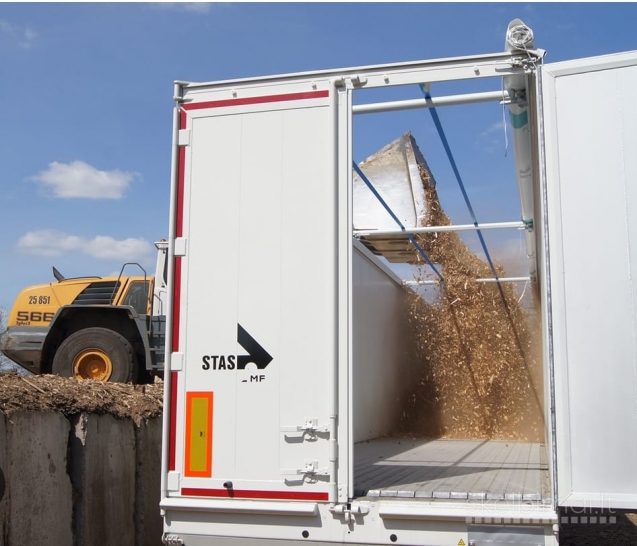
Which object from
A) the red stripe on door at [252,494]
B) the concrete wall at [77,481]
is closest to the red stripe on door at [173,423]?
the red stripe on door at [252,494]

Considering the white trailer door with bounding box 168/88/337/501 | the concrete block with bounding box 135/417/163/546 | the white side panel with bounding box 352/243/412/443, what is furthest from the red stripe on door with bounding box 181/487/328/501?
the white side panel with bounding box 352/243/412/443

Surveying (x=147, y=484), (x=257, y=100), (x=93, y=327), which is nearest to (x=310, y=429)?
(x=257, y=100)

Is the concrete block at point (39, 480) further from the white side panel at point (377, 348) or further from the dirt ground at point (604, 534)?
the dirt ground at point (604, 534)

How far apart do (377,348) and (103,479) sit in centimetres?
318

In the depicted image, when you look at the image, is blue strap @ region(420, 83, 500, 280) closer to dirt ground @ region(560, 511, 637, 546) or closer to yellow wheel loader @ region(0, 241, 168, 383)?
dirt ground @ region(560, 511, 637, 546)

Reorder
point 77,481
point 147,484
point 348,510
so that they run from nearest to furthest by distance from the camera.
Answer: point 348,510
point 77,481
point 147,484

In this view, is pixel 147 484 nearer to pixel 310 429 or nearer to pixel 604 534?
pixel 310 429

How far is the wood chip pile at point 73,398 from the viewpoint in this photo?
4.43 meters

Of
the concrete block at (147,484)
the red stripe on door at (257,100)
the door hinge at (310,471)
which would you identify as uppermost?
the red stripe on door at (257,100)

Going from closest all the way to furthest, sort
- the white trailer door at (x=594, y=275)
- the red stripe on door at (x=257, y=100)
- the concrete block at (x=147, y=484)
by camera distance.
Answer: the white trailer door at (x=594, y=275)
the red stripe on door at (x=257, y=100)
the concrete block at (x=147, y=484)

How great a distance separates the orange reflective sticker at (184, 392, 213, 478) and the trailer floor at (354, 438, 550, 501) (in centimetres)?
76

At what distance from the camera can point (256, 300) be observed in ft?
11.0

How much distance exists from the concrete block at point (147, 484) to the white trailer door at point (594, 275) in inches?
143

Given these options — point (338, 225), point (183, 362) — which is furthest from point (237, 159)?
point (183, 362)
